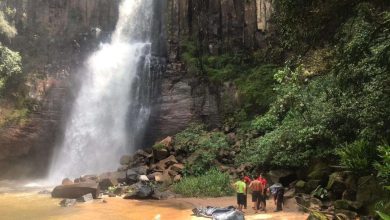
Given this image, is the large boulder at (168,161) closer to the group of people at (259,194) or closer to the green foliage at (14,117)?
the group of people at (259,194)

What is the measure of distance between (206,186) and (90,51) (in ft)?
61.9

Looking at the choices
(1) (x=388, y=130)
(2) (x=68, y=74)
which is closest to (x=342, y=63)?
(1) (x=388, y=130)

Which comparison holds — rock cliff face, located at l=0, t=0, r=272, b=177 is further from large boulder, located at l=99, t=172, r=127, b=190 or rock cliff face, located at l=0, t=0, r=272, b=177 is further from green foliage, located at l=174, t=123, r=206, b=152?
large boulder, located at l=99, t=172, r=127, b=190

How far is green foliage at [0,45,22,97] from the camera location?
27.4 meters

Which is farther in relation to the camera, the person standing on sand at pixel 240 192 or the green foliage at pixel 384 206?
the person standing on sand at pixel 240 192

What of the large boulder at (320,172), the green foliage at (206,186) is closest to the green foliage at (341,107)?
the large boulder at (320,172)

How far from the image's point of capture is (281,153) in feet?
53.7

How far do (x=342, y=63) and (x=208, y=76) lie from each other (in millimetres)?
15954

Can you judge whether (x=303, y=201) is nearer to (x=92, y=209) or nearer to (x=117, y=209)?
(x=117, y=209)

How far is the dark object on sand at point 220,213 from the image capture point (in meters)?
11.5

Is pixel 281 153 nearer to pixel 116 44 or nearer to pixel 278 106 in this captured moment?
pixel 278 106

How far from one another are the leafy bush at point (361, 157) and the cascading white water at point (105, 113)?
→ 1728 centimetres

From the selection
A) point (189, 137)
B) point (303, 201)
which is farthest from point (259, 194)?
point (189, 137)

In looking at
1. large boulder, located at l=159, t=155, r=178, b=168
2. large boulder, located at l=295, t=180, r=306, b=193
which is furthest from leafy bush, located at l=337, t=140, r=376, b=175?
large boulder, located at l=159, t=155, r=178, b=168
